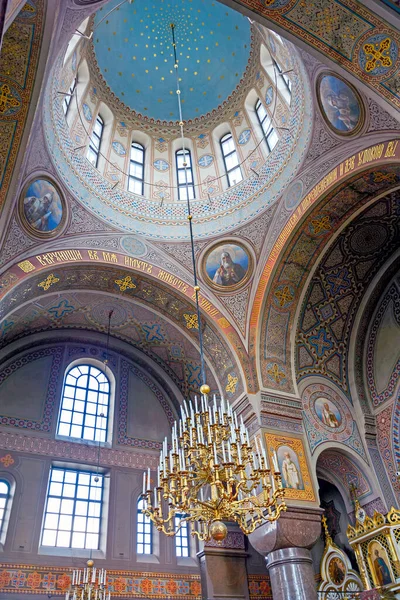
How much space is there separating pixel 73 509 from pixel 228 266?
6.30 meters

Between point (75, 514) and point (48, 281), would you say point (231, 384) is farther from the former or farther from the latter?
point (48, 281)

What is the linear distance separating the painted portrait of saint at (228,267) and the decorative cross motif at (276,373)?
209 centimetres

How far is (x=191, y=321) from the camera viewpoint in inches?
448

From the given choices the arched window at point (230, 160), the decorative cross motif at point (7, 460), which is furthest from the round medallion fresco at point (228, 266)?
the decorative cross motif at point (7, 460)

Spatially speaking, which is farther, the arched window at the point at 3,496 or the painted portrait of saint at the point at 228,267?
the painted portrait of saint at the point at 228,267

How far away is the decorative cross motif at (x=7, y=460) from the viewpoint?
32.7 feet

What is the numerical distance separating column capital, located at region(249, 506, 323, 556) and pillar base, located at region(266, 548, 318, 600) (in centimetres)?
11

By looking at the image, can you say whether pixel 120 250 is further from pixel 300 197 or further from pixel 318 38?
pixel 318 38

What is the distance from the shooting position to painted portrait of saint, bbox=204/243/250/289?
11.2 m

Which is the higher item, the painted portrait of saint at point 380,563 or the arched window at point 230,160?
the arched window at point 230,160

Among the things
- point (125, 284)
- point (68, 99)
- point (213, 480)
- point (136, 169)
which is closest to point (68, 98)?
point (68, 99)

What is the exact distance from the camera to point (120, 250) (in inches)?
425

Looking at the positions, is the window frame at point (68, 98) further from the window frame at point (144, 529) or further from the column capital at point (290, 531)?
the column capital at point (290, 531)

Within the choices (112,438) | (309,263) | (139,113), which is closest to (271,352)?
(309,263)
